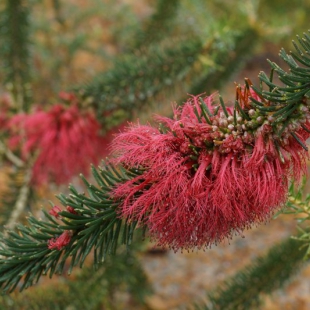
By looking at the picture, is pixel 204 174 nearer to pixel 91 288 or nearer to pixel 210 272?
pixel 91 288

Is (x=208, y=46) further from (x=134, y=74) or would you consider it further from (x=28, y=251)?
(x=28, y=251)

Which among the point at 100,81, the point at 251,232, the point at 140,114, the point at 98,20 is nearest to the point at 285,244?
the point at 140,114

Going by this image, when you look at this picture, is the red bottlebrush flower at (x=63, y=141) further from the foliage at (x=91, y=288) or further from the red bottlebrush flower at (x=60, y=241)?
the red bottlebrush flower at (x=60, y=241)

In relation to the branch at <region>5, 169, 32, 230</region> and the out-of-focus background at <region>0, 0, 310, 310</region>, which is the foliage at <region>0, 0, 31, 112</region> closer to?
the out-of-focus background at <region>0, 0, 310, 310</region>

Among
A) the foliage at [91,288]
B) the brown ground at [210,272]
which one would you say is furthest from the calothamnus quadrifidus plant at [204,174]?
the brown ground at [210,272]

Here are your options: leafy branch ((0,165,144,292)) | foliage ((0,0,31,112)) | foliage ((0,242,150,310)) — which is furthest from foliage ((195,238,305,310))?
foliage ((0,0,31,112))

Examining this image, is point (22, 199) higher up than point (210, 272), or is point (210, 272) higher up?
point (22, 199)

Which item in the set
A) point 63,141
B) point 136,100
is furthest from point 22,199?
point 136,100
